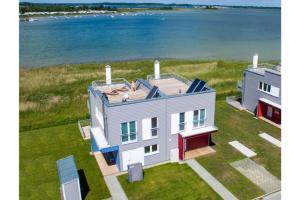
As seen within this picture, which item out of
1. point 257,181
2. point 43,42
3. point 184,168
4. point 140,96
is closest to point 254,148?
point 257,181

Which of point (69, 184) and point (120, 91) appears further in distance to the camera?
Answer: point (120, 91)

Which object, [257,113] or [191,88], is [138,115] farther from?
[257,113]

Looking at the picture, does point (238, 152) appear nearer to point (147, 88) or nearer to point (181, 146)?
point (181, 146)

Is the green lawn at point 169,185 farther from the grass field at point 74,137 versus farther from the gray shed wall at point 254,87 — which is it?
the gray shed wall at point 254,87

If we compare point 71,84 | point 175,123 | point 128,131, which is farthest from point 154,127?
point 71,84

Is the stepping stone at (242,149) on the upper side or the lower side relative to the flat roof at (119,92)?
lower

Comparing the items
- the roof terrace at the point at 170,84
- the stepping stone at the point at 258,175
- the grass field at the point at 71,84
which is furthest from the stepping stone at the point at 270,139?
the grass field at the point at 71,84
